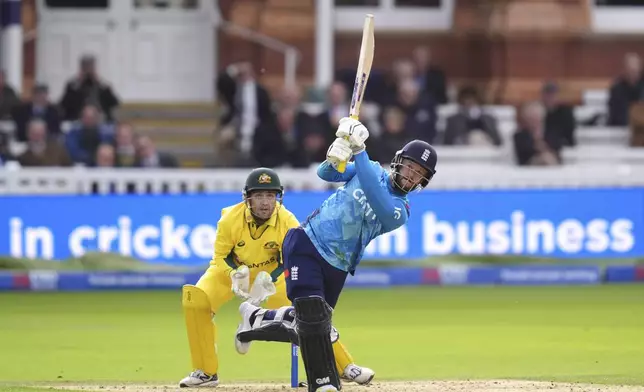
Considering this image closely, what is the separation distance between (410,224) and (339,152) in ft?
28.7

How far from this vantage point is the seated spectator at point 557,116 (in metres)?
20.3

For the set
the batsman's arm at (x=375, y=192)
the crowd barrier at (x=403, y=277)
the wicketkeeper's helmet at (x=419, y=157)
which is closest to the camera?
the batsman's arm at (x=375, y=192)

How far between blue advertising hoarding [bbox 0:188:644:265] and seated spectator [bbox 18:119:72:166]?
1758 millimetres

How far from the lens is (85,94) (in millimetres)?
20391

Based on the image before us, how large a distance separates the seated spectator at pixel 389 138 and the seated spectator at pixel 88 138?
10.3 ft

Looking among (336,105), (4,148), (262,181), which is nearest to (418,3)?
(336,105)

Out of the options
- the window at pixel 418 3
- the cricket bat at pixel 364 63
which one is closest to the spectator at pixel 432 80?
the window at pixel 418 3

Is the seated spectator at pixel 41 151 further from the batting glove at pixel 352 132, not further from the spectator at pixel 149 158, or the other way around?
the batting glove at pixel 352 132

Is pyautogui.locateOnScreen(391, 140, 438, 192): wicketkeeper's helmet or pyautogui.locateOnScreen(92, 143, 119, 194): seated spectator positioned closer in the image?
pyautogui.locateOnScreen(391, 140, 438, 192): wicketkeeper's helmet

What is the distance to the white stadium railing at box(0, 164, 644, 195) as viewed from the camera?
17453mm

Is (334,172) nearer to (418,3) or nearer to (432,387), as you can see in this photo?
(432,387)

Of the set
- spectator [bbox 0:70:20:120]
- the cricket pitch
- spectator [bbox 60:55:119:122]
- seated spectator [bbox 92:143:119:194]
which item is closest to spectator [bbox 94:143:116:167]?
seated spectator [bbox 92:143:119:194]

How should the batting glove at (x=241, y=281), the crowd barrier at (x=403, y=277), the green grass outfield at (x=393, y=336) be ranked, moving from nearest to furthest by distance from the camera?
the batting glove at (x=241, y=281) → the green grass outfield at (x=393, y=336) → the crowd barrier at (x=403, y=277)

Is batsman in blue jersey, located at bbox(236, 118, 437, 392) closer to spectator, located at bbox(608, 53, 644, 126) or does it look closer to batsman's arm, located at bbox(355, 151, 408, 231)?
batsman's arm, located at bbox(355, 151, 408, 231)
